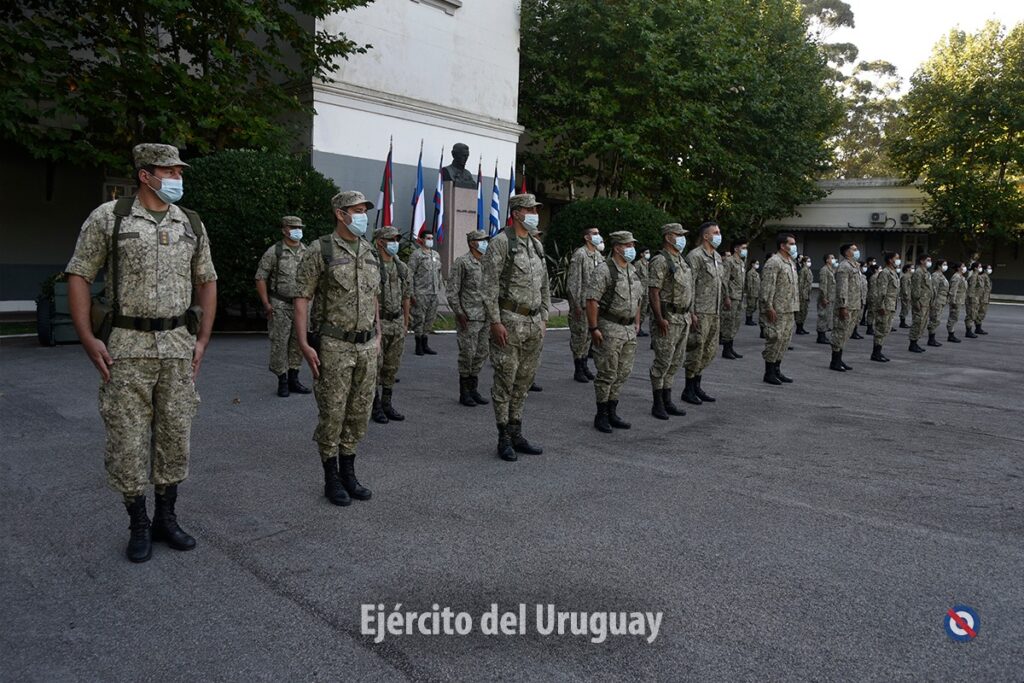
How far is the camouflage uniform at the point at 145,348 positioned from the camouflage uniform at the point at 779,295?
7729 millimetres

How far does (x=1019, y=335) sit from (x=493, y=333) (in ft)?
59.7

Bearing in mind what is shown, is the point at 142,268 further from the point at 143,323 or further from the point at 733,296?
the point at 733,296

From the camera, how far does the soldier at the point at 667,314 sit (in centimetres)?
786

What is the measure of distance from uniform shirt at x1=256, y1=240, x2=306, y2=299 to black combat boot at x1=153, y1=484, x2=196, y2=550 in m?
4.52

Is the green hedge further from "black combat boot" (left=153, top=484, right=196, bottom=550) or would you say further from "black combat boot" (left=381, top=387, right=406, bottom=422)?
"black combat boot" (left=153, top=484, right=196, bottom=550)

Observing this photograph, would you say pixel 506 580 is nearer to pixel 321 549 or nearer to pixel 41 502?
pixel 321 549

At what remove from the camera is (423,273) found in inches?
460

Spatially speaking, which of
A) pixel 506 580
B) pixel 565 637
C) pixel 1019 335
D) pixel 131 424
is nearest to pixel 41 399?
pixel 131 424

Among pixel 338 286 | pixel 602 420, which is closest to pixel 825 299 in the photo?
pixel 602 420

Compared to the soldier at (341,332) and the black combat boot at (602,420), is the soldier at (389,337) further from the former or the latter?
the soldier at (341,332)

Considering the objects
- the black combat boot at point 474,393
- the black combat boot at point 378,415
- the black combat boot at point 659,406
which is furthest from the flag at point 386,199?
the black combat boot at point 659,406

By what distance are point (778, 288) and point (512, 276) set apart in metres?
5.20

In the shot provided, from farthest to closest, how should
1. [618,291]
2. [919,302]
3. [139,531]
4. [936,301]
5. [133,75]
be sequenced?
1. [936,301]
2. [919,302]
3. [133,75]
4. [618,291]
5. [139,531]

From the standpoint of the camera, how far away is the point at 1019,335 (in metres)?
18.9
